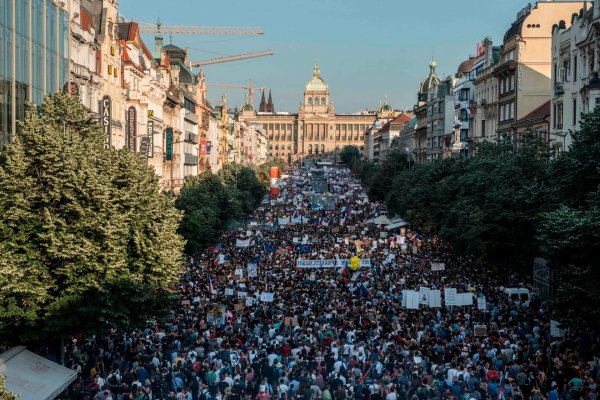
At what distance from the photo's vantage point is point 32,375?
77.5ft

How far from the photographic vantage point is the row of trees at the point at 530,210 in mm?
27078

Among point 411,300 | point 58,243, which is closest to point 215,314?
point 411,300

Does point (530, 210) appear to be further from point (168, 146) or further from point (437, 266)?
point (168, 146)

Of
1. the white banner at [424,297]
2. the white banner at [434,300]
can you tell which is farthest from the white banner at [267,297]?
the white banner at [434,300]

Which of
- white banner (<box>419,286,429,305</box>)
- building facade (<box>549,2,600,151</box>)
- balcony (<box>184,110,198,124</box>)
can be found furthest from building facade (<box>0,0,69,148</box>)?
balcony (<box>184,110,198,124</box>)

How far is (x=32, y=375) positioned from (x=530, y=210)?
23.8 metres

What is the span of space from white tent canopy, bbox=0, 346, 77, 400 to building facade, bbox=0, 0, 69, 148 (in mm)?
12426

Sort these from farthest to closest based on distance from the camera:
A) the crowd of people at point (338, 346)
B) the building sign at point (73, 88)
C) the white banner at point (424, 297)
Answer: the building sign at point (73, 88) → the white banner at point (424, 297) → the crowd of people at point (338, 346)

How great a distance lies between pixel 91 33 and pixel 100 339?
2732 cm

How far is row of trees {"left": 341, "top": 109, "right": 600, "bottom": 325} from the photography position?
2708 centimetres

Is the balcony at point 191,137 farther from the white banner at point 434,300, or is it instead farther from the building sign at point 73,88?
the white banner at point 434,300

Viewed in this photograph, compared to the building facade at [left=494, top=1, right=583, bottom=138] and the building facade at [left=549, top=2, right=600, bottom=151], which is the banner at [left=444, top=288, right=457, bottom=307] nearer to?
the building facade at [left=549, top=2, right=600, bottom=151]

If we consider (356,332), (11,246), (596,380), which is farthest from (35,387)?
(596,380)

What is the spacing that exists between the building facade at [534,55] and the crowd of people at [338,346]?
31.9m
